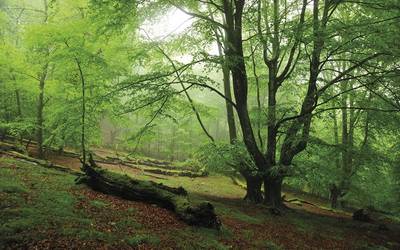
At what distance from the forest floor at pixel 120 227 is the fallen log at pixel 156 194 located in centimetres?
Result: 30

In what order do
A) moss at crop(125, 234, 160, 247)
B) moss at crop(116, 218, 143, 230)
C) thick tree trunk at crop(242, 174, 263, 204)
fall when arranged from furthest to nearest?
thick tree trunk at crop(242, 174, 263, 204), moss at crop(116, 218, 143, 230), moss at crop(125, 234, 160, 247)

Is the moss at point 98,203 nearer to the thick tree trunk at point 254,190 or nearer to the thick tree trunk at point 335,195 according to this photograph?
the thick tree trunk at point 254,190

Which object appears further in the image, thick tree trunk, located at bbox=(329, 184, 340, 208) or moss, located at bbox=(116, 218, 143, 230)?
thick tree trunk, located at bbox=(329, 184, 340, 208)

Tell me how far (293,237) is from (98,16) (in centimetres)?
1128

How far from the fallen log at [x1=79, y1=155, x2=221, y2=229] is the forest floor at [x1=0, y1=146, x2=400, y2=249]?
0.30 metres

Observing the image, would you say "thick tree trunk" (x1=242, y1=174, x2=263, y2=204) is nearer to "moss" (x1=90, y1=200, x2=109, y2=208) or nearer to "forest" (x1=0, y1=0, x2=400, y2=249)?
"forest" (x1=0, y1=0, x2=400, y2=249)

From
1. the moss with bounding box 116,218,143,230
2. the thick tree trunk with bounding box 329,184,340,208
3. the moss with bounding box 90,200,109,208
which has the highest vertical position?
the moss with bounding box 90,200,109,208

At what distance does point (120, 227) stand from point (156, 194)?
3166mm

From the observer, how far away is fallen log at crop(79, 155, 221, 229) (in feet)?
34.0

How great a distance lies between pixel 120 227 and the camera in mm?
8703

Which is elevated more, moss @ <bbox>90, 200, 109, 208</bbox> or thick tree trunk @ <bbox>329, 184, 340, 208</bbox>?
moss @ <bbox>90, 200, 109, 208</bbox>

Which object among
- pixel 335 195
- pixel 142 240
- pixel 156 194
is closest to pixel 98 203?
pixel 156 194

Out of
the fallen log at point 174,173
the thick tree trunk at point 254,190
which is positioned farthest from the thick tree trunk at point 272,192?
the fallen log at point 174,173

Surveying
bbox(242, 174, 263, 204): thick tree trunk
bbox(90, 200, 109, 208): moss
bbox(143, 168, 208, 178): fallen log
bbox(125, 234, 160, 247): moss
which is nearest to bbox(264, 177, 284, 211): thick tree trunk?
bbox(242, 174, 263, 204): thick tree trunk
